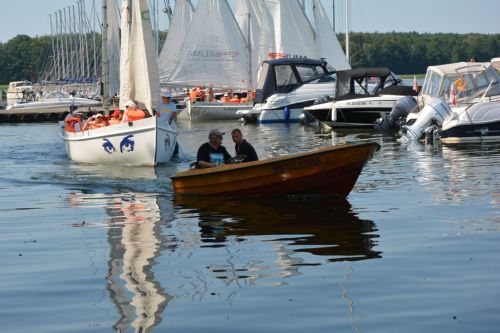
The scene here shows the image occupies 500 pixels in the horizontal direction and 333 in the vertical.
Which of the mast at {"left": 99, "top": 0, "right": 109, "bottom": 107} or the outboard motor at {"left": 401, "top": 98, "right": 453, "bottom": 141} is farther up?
the mast at {"left": 99, "top": 0, "right": 109, "bottom": 107}

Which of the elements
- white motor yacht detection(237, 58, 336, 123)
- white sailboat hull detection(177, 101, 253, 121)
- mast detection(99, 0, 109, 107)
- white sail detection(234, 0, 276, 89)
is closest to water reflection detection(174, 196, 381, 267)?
mast detection(99, 0, 109, 107)

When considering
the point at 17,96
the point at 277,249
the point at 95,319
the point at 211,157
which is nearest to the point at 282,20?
the point at 211,157

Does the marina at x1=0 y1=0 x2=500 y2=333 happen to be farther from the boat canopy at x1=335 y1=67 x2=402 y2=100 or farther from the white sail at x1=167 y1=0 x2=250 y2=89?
the white sail at x1=167 y1=0 x2=250 y2=89

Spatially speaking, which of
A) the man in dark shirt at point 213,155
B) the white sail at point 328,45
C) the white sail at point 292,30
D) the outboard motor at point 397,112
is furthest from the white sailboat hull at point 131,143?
the white sail at point 328,45

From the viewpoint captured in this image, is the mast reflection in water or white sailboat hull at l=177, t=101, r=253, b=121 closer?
the mast reflection in water

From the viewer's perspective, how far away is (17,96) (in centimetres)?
10300

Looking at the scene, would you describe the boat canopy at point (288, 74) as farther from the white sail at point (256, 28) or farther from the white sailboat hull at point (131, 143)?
the white sailboat hull at point (131, 143)

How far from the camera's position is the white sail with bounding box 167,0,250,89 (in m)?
53.4

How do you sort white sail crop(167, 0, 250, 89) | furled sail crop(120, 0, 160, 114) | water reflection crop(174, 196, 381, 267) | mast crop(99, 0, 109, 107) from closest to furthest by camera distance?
water reflection crop(174, 196, 381, 267) < furled sail crop(120, 0, 160, 114) < mast crop(99, 0, 109, 107) < white sail crop(167, 0, 250, 89)

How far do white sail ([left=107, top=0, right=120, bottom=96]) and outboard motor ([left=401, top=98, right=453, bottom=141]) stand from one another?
915 centimetres

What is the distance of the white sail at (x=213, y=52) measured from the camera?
5341 centimetres

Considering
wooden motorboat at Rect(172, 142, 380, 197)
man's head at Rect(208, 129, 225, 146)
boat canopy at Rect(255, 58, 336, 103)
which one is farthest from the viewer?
boat canopy at Rect(255, 58, 336, 103)

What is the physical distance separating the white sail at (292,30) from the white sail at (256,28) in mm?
754

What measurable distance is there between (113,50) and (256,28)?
86.1 feet
